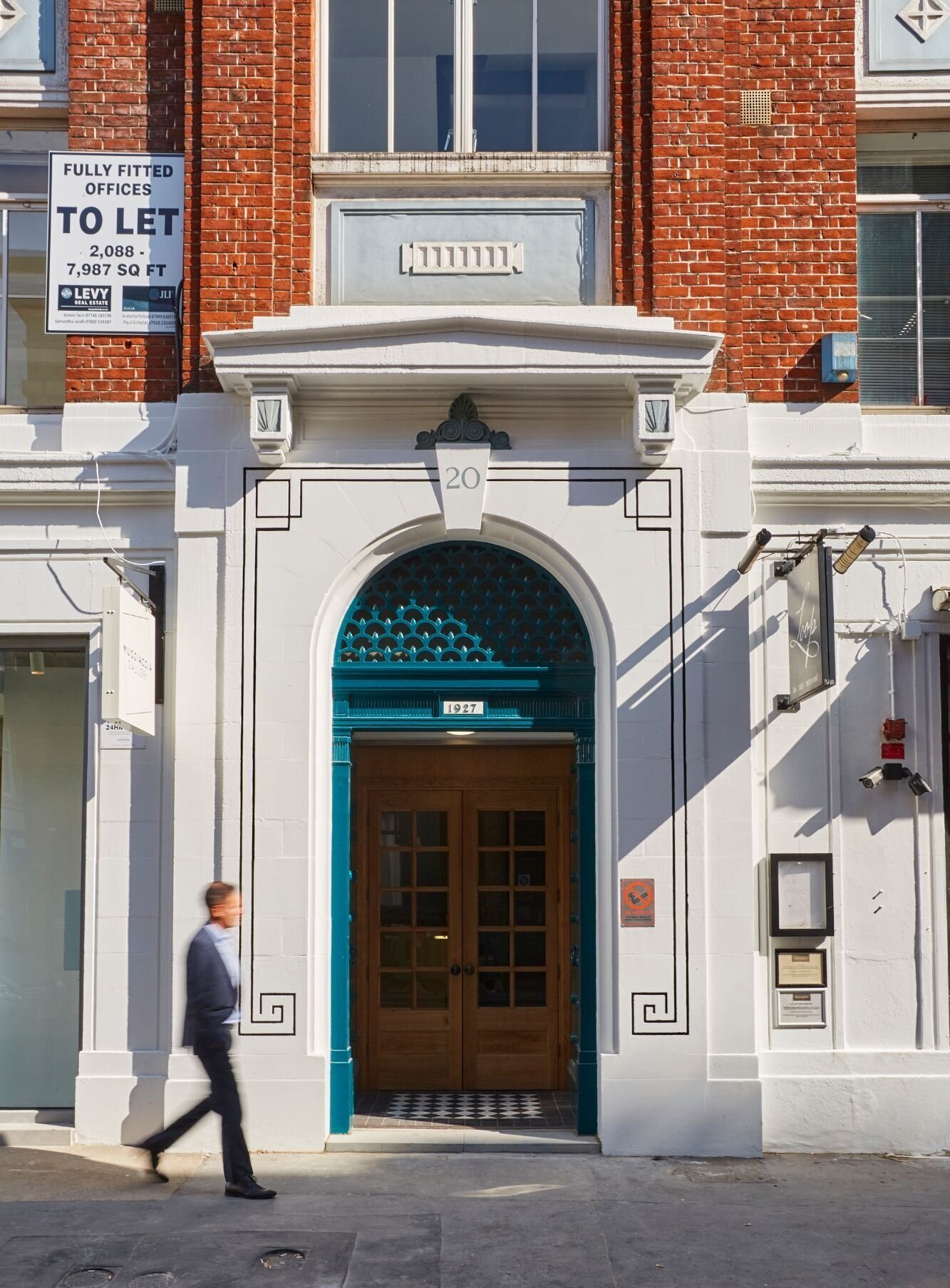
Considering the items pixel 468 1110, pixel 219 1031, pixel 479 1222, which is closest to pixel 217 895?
pixel 219 1031

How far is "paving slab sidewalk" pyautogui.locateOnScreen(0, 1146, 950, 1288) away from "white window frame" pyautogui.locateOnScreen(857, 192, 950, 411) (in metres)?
5.55

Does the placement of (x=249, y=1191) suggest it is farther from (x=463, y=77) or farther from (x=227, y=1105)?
(x=463, y=77)

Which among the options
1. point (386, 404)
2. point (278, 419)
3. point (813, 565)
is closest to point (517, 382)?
point (386, 404)

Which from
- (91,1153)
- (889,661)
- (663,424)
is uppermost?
(663,424)

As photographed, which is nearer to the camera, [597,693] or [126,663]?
[126,663]

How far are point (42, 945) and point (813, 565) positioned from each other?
19.0 feet

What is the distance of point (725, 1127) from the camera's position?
8633 millimetres

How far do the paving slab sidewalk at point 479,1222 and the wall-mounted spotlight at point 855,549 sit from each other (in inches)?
148

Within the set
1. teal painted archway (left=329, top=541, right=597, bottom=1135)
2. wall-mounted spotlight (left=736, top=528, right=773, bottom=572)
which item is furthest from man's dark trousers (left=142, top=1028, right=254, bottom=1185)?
wall-mounted spotlight (left=736, top=528, right=773, bottom=572)

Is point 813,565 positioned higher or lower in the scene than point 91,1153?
higher

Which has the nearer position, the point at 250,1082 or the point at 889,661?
the point at 250,1082

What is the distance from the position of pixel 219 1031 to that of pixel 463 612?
3284 mm

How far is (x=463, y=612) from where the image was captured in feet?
30.8

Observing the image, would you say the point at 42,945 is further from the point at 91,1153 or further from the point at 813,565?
the point at 813,565
